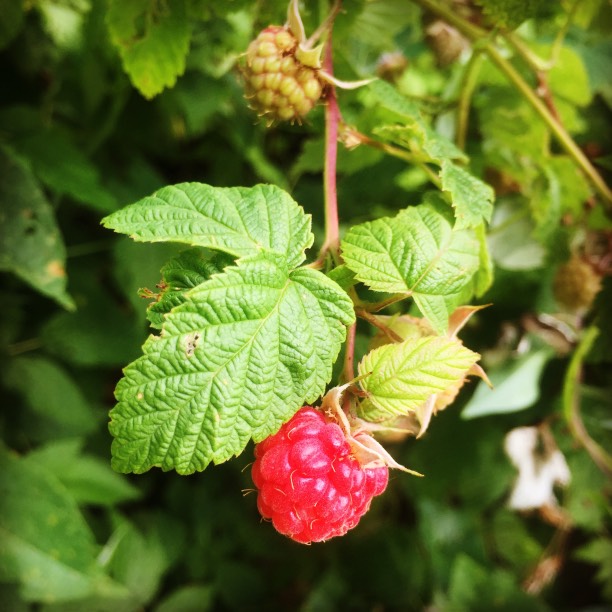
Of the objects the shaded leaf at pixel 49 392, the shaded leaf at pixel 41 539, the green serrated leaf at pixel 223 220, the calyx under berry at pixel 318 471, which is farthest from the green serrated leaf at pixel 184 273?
the shaded leaf at pixel 49 392

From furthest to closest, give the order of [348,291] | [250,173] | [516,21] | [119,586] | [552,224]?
1. [250,173]
2. [119,586]
3. [552,224]
4. [516,21]
5. [348,291]

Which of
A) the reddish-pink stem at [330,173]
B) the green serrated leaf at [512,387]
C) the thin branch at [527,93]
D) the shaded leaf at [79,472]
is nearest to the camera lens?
the reddish-pink stem at [330,173]

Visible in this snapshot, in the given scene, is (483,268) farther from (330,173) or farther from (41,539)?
(41,539)

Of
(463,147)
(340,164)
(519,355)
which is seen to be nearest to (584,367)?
(519,355)

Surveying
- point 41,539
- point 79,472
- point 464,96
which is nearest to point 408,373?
point 464,96

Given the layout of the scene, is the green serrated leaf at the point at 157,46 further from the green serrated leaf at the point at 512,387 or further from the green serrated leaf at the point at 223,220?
the green serrated leaf at the point at 512,387

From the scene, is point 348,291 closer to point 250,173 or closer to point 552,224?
point 552,224

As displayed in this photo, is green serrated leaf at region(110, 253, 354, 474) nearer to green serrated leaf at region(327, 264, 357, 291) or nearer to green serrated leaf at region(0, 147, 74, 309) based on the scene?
green serrated leaf at region(327, 264, 357, 291)

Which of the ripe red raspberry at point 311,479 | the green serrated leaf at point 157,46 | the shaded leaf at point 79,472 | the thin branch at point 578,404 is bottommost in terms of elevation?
the shaded leaf at point 79,472
